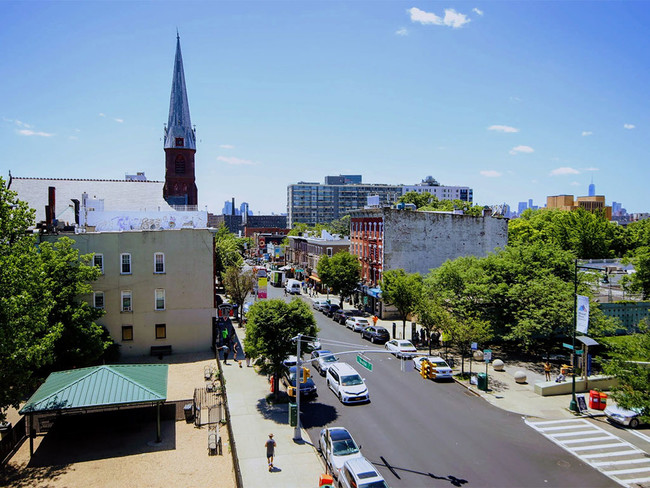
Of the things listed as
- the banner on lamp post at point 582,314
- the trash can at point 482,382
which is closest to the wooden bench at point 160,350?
the trash can at point 482,382

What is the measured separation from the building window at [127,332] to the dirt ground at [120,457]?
35.2 ft

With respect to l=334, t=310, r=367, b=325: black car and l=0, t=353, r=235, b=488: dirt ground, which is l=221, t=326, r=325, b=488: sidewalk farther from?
l=334, t=310, r=367, b=325: black car

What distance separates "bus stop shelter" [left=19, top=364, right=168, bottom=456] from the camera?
21.3 m

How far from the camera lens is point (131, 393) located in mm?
22500

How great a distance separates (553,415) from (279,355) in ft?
50.5

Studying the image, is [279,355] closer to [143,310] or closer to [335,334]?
[143,310]

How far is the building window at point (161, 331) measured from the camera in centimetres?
3659

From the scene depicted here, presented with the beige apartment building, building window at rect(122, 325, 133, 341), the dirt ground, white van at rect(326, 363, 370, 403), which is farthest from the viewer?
building window at rect(122, 325, 133, 341)

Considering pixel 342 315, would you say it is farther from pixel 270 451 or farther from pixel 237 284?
pixel 270 451

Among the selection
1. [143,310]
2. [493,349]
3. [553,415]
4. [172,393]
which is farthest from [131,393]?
[493,349]

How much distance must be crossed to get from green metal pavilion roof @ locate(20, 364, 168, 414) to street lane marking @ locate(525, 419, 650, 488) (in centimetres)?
1922

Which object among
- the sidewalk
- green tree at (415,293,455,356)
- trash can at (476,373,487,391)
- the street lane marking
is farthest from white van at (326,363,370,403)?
the street lane marking

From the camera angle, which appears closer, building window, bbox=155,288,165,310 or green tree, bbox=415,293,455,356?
green tree, bbox=415,293,455,356

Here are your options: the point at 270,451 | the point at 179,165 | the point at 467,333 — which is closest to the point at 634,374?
the point at 467,333
